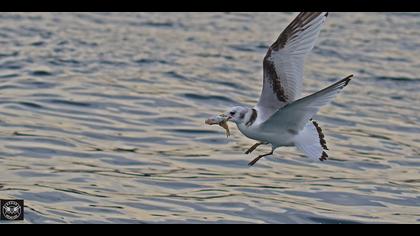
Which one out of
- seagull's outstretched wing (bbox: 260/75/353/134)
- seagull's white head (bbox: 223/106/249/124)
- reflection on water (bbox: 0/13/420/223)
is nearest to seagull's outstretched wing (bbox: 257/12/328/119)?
seagull's outstretched wing (bbox: 260/75/353/134)

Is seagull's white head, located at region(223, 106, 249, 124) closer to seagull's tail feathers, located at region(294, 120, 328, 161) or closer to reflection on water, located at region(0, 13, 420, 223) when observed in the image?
seagull's tail feathers, located at region(294, 120, 328, 161)

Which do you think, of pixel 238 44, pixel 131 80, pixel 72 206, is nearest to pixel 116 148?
pixel 72 206

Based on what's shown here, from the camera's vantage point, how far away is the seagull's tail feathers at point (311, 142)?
29.6ft

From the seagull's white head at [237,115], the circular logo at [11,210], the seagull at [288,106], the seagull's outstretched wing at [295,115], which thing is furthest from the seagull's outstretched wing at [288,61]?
the circular logo at [11,210]

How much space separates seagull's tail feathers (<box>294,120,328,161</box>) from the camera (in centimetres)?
902

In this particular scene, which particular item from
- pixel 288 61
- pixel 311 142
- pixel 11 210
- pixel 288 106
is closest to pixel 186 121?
pixel 11 210

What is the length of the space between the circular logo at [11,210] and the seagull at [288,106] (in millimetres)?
2921

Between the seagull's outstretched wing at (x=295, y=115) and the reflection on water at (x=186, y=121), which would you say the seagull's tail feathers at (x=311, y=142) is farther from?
the reflection on water at (x=186, y=121)

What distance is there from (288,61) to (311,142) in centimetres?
88

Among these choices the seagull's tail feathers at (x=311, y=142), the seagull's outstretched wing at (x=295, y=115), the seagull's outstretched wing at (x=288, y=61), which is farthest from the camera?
the seagull's outstretched wing at (x=288, y=61)

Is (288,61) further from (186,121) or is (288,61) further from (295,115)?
(186,121)

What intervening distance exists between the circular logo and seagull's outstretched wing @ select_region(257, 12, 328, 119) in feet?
10.0
